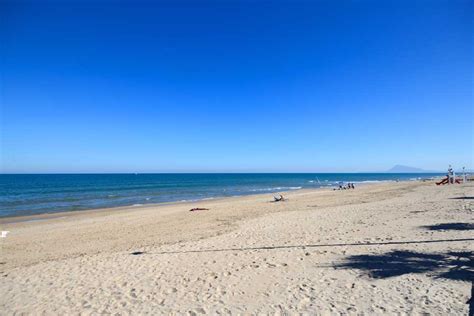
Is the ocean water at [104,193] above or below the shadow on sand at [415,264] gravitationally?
below

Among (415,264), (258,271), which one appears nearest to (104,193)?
(258,271)

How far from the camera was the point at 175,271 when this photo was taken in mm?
7418

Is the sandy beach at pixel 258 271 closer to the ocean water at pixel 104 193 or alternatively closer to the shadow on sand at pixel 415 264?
the shadow on sand at pixel 415 264

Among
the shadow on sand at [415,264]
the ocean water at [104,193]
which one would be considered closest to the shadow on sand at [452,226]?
the shadow on sand at [415,264]

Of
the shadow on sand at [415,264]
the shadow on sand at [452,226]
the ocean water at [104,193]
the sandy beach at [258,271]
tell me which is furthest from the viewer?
the ocean water at [104,193]

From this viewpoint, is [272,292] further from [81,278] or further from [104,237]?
[104,237]

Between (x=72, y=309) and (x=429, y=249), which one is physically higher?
(x=429, y=249)

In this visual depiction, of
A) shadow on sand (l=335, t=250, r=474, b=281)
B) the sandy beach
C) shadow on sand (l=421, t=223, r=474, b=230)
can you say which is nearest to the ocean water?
the sandy beach

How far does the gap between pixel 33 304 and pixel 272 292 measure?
4.59 meters

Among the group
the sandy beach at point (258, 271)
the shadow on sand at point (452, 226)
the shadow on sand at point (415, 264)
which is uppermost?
the shadow on sand at point (452, 226)

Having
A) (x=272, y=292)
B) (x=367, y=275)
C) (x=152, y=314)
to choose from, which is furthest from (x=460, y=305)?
(x=152, y=314)

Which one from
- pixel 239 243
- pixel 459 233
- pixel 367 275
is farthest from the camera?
pixel 239 243

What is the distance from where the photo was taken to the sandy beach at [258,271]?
5.43 m

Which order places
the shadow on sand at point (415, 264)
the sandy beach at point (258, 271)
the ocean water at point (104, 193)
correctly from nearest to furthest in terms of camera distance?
1. the sandy beach at point (258, 271)
2. the shadow on sand at point (415, 264)
3. the ocean water at point (104, 193)
